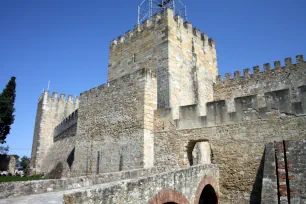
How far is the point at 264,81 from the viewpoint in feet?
51.1

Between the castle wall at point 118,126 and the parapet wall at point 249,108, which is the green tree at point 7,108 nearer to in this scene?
the castle wall at point 118,126

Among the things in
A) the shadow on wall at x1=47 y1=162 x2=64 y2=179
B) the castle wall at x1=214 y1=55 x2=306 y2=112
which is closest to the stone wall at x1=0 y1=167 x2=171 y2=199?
the castle wall at x1=214 y1=55 x2=306 y2=112

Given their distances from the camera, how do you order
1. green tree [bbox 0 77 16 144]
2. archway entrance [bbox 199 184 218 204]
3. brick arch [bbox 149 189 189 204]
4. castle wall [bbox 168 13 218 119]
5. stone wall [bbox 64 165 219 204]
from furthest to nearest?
1. green tree [bbox 0 77 16 144]
2. castle wall [bbox 168 13 218 119]
3. archway entrance [bbox 199 184 218 204]
4. brick arch [bbox 149 189 189 204]
5. stone wall [bbox 64 165 219 204]

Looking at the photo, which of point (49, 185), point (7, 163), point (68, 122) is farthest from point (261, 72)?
point (7, 163)

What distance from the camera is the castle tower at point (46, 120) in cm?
2803

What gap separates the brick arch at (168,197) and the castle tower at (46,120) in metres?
24.7

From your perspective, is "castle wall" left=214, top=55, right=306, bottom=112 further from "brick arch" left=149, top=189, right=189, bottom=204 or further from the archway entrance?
"brick arch" left=149, top=189, right=189, bottom=204

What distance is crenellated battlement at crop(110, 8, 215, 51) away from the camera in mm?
13508

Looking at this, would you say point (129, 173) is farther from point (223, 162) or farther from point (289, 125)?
point (289, 125)

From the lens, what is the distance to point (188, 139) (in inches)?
383

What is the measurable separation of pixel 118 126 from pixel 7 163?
20.9m

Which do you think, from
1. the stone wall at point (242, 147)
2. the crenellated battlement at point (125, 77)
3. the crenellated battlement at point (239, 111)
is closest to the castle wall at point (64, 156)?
the crenellated battlement at point (125, 77)

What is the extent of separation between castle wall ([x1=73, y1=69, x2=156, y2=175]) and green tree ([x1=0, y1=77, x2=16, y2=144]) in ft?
44.2

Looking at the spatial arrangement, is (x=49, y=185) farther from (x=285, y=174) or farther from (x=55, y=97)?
(x=55, y=97)
